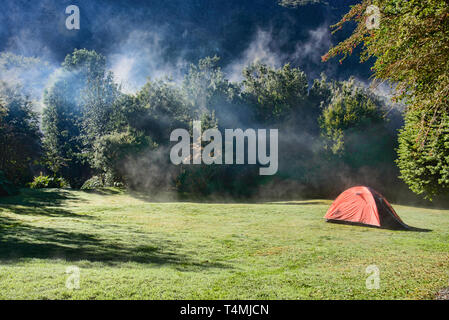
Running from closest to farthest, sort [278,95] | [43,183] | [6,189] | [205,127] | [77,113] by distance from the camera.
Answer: [6,189], [43,183], [205,127], [278,95], [77,113]

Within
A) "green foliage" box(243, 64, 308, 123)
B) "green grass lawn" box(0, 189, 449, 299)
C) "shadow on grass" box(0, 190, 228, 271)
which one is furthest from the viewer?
"green foliage" box(243, 64, 308, 123)

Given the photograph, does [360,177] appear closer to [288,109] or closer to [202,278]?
[288,109]

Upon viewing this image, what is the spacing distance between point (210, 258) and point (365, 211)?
1040 cm

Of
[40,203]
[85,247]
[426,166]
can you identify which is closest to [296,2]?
[426,166]

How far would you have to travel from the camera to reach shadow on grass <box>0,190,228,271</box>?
8328 millimetres

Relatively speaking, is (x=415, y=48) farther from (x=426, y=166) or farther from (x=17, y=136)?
(x=17, y=136)

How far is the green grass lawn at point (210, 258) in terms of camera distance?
592cm

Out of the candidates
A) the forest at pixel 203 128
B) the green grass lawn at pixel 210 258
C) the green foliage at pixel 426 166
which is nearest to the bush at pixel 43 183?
the forest at pixel 203 128

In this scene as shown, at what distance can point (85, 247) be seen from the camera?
382 inches

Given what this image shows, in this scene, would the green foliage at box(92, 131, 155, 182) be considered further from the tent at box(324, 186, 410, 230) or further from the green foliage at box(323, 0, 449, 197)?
the green foliage at box(323, 0, 449, 197)

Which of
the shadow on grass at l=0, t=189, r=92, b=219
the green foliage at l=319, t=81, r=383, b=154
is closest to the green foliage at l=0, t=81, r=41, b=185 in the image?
the shadow on grass at l=0, t=189, r=92, b=219

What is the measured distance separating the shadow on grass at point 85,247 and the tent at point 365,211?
10.1 meters

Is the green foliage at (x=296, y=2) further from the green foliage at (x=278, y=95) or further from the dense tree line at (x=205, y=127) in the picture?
the green foliage at (x=278, y=95)

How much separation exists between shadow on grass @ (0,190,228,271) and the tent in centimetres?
1005
